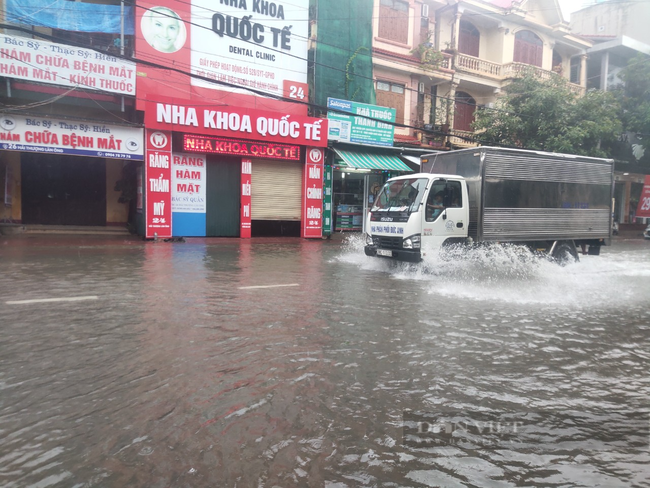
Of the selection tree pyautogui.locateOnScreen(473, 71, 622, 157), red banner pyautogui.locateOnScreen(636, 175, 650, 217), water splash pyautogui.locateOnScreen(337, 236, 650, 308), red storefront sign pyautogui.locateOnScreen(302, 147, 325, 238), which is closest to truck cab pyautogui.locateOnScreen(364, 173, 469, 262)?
water splash pyautogui.locateOnScreen(337, 236, 650, 308)

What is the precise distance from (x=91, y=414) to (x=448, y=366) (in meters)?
2.96

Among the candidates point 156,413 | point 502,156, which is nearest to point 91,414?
point 156,413

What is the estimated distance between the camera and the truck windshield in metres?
10.3

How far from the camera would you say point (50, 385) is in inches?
146

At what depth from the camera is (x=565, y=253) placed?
12312mm

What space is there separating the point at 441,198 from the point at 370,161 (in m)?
10.5

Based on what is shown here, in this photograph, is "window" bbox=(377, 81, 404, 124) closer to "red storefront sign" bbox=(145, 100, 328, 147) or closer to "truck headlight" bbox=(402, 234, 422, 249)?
"red storefront sign" bbox=(145, 100, 328, 147)

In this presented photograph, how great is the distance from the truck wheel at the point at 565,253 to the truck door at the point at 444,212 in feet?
10.7

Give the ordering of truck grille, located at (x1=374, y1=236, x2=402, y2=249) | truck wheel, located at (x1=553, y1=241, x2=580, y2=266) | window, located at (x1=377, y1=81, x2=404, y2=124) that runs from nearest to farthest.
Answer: truck grille, located at (x1=374, y1=236, x2=402, y2=249) < truck wheel, located at (x1=553, y1=241, x2=580, y2=266) < window, located at (x1=377, y1=81, x2=404, y2=124)

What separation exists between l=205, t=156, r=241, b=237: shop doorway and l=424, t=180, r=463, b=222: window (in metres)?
10.7

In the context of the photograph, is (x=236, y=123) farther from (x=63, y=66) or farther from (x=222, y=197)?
(x=63, y=66)

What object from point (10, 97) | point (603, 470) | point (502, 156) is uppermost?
point (10, 97)

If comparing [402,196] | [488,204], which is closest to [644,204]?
[488,204]

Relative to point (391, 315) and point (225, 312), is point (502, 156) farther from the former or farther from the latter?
point (225, 312)
